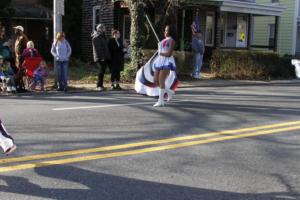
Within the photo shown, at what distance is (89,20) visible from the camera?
85.3 ft

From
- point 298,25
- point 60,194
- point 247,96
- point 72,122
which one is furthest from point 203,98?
point 298,25

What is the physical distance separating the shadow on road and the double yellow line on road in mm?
524

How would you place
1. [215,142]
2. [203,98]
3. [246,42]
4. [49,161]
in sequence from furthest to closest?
[246,42] < [203,98] < [215,142] < [49,161]

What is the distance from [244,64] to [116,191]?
14.9m

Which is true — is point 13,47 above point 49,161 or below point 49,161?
above

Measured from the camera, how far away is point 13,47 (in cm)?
1487

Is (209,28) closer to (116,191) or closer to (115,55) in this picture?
(115,55)

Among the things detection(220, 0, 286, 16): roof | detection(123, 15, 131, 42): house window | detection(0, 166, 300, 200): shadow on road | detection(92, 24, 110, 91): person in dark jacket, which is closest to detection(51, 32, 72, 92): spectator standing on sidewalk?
detection(92, 24, 110, 91): person in dark jacket

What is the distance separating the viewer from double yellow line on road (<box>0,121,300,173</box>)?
20.2 ft

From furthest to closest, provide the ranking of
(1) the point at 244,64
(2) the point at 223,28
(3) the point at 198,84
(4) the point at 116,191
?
1. (2) the point at 223,28
2. (1) the point at 244,64
3. (3) the point at 198,84
4. (4) the point at 116,191

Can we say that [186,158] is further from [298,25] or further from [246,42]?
[298,25]

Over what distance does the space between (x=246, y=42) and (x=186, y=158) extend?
2457 cm

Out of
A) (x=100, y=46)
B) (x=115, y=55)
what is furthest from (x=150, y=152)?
(x=115, y=55)

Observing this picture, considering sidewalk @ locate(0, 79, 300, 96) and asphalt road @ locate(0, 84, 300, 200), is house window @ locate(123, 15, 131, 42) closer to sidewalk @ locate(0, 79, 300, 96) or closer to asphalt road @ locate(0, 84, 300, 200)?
sidewalk @ locate(0, 79, 300, 96)
